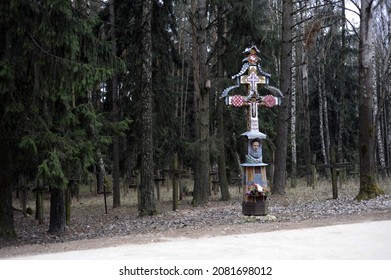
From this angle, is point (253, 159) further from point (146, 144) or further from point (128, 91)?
point (128, 91)

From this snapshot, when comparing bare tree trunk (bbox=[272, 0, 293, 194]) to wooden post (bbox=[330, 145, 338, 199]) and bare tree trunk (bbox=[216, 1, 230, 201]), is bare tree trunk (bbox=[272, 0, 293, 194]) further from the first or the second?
bare tree trunk (bbox=[216, 1, 230, 201])

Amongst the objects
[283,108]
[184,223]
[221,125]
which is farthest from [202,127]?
[184,223]

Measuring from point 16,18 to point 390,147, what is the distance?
3079 cm

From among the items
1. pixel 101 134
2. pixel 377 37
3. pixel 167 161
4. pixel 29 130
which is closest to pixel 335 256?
pixel 29 130

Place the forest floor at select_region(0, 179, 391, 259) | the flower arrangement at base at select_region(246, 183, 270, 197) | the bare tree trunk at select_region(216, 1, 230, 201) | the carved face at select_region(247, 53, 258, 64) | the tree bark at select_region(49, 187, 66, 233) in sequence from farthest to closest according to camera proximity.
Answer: the bare tree trunk at select_region(216, 1, 230, 201) < the tree bark at select_region(49, 187, 66, 233) < the carved face at select_region(247, 53, 258, 64) < the flower arrangement at base at select_region(246, 183, 270, 197) < the forest floor at select_region(0, 179, 391, 259)

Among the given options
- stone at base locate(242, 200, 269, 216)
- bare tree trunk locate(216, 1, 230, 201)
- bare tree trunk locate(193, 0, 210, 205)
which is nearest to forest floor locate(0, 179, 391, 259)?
stone at base locate(242, 200, 269, 216)

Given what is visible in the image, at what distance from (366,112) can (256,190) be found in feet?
17.2

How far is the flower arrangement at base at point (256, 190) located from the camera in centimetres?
1155

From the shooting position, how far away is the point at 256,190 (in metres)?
11.6

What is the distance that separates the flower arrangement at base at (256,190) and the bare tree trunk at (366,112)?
423cm

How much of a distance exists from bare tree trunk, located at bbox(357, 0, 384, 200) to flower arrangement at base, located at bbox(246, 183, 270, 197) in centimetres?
423

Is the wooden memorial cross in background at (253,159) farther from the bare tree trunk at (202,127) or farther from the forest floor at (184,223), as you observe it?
the bare tree trunk at (202,127)

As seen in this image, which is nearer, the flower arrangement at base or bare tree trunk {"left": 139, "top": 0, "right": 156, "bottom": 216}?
the flower arrangement at base

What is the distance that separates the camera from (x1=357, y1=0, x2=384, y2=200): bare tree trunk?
14234mm
